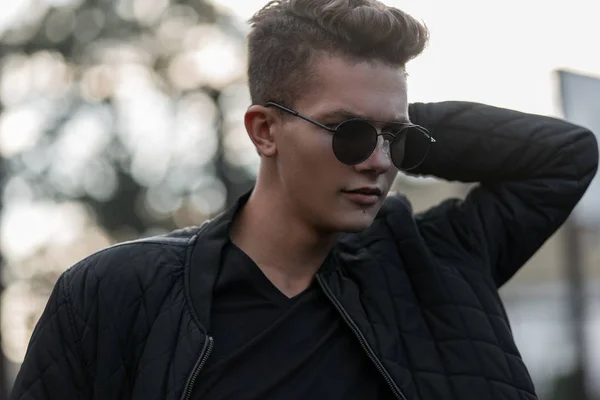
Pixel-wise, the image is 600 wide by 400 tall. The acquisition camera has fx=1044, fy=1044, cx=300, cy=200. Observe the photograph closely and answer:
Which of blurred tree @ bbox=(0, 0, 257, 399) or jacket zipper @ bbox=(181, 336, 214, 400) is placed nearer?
jacket zipper @ bbox=(181, 336, 214, 400)

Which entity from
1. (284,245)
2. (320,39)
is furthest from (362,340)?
(320,39)

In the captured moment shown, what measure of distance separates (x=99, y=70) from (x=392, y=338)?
24.1 m

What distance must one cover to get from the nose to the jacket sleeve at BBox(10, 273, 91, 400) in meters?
0.95

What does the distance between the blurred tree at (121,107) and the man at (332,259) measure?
66.3ft

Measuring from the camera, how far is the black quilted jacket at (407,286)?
296cm

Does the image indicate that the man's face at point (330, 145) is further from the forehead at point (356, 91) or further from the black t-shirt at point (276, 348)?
the black t-shirt at point (276, 348)

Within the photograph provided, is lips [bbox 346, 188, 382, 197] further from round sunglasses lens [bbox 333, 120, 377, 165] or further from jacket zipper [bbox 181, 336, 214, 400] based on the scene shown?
jacket zipper [bbox 181, 336, 214, 400]

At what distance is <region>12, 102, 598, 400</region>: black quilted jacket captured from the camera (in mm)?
2955

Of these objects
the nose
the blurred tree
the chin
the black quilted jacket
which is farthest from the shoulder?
the blurred tree

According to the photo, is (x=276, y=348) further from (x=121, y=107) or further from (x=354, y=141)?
(x=121, y=107)

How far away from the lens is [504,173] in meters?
3.46

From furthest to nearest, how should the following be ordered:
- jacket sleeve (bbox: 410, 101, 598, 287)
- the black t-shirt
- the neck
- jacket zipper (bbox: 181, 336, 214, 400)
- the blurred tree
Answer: the blurred tree
jacket sleeve (bbox: 410, 101, 598, 287)
the neck
the black t-shirt
jacket zipper (bbox: 181, 336, 214, 400)

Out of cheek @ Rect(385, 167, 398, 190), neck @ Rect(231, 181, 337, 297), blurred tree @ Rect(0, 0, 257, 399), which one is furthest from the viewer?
blurred tree @ Rect(0, 0, 257, 399)

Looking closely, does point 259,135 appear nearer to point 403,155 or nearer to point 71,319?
point 403,155
